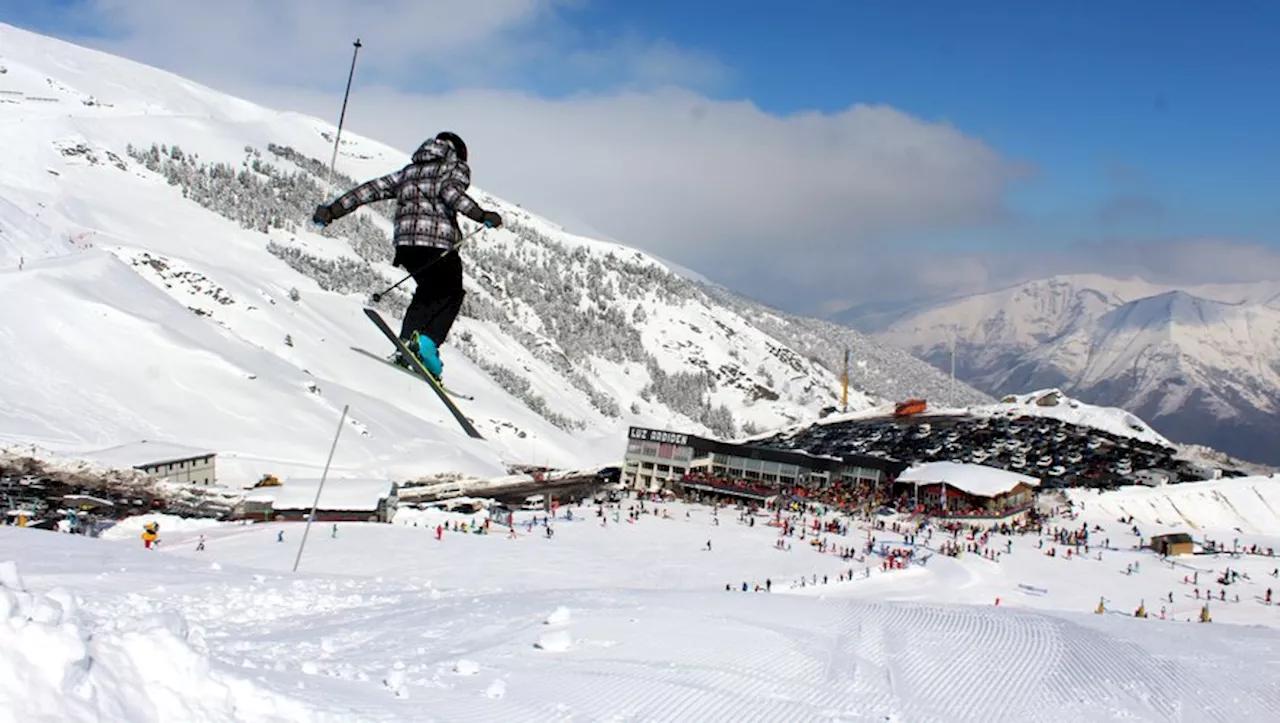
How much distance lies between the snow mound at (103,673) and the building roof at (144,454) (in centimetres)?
4549

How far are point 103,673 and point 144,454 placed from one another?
48685 mm

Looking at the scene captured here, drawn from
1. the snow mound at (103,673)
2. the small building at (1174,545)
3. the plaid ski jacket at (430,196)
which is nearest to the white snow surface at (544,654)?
the snow mound at (103,673)

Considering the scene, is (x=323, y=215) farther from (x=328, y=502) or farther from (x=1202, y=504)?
(x=1202, y=504)

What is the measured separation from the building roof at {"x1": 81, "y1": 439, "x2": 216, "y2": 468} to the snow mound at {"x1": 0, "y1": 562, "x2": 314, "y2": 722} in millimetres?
45494

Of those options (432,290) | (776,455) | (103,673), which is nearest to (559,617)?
(432,290)

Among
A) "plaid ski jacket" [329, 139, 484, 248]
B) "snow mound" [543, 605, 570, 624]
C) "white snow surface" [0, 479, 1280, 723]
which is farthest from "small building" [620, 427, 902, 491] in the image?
"plaid ski jacket" [329, 139, 484, 248]

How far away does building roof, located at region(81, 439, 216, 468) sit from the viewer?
47.6 meters

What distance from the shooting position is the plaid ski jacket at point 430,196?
972 cm

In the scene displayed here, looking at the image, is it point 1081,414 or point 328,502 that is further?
point 1081,414

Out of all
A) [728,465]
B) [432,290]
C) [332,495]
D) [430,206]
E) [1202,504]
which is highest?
[1202,504]

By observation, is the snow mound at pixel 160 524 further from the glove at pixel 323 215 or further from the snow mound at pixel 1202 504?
the snow mound at pixel 1202 504

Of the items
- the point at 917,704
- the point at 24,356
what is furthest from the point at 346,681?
the point at 24,356

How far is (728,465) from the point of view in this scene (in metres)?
67.8

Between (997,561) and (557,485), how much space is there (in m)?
38.5
